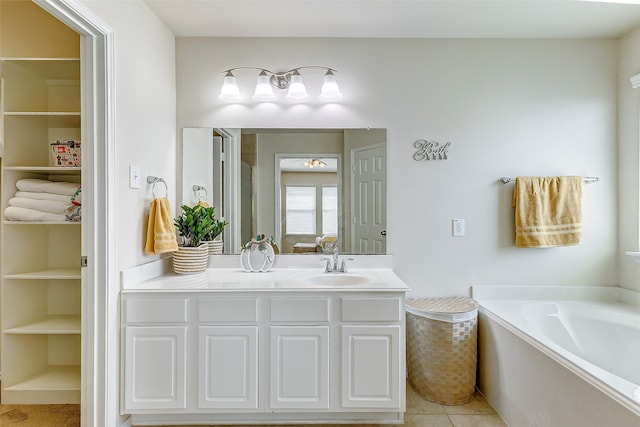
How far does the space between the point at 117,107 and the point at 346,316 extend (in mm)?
1607

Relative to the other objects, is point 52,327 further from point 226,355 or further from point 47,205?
point 226,355

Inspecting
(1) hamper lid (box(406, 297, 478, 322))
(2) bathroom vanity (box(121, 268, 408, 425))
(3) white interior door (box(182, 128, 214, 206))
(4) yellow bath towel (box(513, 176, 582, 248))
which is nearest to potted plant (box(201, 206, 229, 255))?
(3) white interior door (box(182, 128, 214, 206))

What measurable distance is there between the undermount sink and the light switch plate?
1138 millimetres

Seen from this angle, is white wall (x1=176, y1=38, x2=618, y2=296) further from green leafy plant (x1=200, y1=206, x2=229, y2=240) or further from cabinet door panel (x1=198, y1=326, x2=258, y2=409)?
cabinet door panel (x1=198, y1=326, x2=258, y2=409)

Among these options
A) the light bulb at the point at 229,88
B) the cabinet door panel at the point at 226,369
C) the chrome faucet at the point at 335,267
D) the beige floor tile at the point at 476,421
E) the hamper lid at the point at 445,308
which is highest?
the light bulb at the point at 229,88

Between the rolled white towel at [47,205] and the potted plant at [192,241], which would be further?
the potted plant at [192,241]

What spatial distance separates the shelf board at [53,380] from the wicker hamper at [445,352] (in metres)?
2.07

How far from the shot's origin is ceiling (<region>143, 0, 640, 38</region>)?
6.96ft

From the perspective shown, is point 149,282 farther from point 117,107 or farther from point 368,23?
point 368,23

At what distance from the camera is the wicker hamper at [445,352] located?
7.19 feet

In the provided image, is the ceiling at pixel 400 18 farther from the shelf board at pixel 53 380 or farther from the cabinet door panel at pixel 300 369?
the shelf board at pixel 53 380

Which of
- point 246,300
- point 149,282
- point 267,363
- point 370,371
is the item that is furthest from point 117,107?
point 370,371

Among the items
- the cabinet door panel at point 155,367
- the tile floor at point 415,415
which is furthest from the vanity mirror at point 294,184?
the tile floor at point 415,415

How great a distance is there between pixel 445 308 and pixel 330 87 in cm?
161
